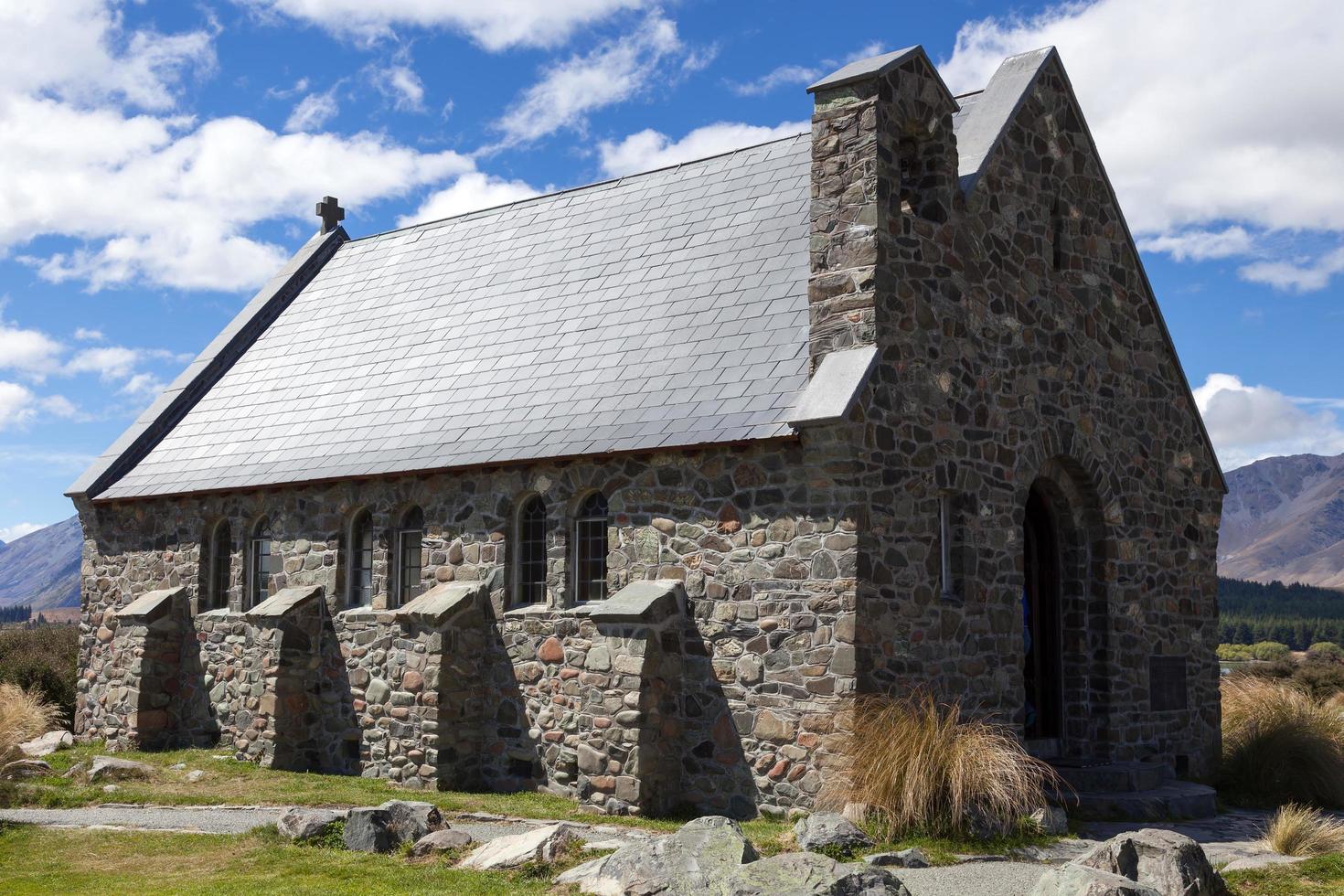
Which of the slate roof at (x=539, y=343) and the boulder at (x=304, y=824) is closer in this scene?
the boulder at (x=304, y=824)

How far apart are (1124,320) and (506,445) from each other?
29.9ft

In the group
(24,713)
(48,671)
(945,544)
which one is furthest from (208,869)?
(48,671)

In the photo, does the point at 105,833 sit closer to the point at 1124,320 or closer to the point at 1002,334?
the point at 1002,334

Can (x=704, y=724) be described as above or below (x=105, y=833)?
above

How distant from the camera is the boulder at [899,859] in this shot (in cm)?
1073

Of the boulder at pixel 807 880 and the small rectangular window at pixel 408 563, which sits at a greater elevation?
the small rectangular window at pixel 408 563

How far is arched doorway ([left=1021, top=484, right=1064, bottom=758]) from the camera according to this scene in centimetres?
1678

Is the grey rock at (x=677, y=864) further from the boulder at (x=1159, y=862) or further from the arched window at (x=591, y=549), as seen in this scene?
the arched window at (x=591, y=549)

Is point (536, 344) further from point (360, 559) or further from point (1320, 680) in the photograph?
point (1320, 680)

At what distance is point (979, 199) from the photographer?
15.6 meters

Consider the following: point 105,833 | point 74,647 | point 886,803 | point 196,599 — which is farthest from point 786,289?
point 74,647

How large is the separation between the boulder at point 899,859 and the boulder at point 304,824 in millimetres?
4980

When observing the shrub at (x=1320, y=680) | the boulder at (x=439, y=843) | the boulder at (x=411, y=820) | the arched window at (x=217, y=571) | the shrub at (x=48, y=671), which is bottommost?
the boulder at (x=439, y=843)

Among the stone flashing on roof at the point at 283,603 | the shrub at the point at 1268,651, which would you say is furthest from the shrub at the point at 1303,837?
the shrub at the point at 1268,651
